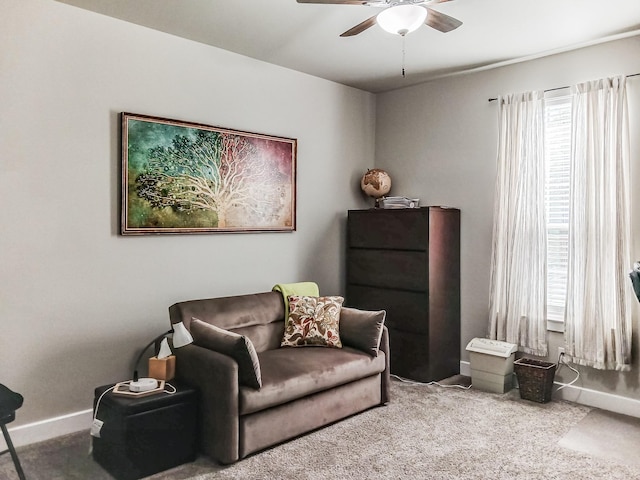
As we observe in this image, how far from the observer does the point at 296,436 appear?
3.12 meters

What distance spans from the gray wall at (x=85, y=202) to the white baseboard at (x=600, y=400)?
258 cm

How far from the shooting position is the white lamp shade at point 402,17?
2494 millimetres

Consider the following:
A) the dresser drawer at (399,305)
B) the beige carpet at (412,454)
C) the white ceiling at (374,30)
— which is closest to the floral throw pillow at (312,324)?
the beige carpet at (412,454)

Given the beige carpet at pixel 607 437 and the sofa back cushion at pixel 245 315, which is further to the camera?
the sofa back cushion at pixel 245 315

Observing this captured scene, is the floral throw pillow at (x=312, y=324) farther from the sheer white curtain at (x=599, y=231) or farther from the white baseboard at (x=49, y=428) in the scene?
the sheer white curtain at (x=599, y=231)

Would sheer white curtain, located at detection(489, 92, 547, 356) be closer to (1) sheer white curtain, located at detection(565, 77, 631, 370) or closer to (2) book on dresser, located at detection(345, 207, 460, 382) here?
(1) sheer white curtain, located at detection(565, 77, 631, 370)

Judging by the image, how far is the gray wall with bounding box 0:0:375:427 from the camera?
9.86ft

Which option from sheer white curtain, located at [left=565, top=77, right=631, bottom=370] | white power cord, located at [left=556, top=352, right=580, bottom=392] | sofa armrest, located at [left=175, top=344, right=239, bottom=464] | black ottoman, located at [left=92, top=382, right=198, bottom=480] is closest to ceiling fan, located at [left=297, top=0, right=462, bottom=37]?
sheer white curtain, located at [left=565, top=77, right=631, bottom=370]

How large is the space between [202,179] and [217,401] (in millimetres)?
1703

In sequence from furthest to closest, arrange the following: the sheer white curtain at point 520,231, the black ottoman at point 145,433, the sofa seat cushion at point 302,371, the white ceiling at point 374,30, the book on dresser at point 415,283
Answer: the book on dresser at point 415,283
the sheer white curtain at point 520,231
the white ceiling at point 374,30
the sofa seat cushion at point 302,371
the black ottoman at point 145,433

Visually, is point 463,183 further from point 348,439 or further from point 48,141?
point 48,141

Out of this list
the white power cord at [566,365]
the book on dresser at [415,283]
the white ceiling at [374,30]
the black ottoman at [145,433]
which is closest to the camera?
the black ottoman at [145,433]

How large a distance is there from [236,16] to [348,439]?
2.74 meters

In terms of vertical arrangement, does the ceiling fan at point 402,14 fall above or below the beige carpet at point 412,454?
above
